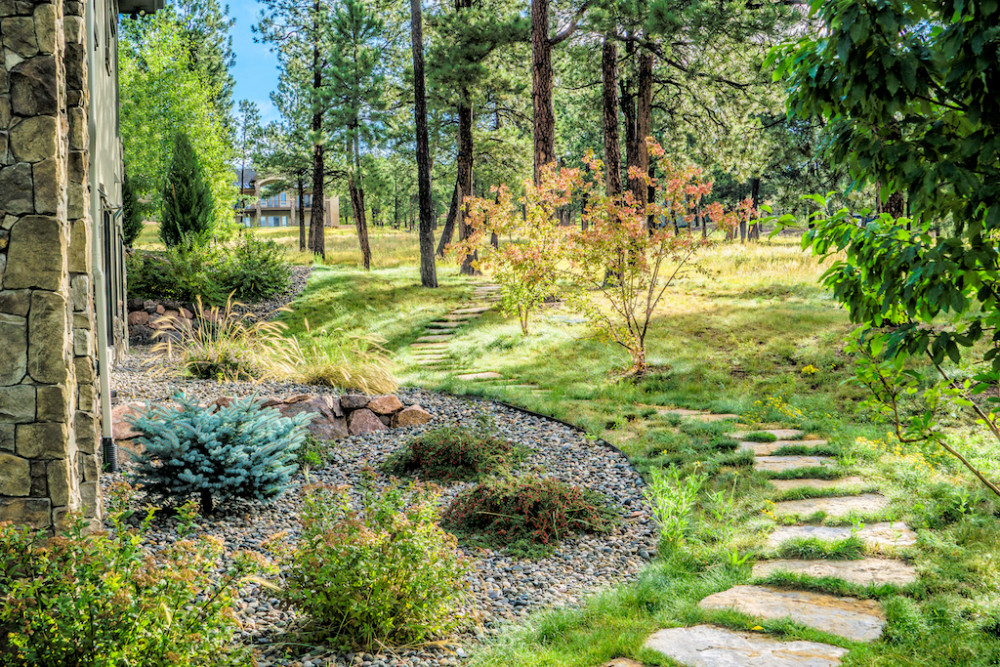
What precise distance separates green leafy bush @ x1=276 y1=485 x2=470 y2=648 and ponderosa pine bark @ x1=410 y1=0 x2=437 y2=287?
38.2 feet

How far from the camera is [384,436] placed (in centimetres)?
639

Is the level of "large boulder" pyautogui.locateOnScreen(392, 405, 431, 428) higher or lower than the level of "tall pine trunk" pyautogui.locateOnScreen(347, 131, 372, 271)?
lower

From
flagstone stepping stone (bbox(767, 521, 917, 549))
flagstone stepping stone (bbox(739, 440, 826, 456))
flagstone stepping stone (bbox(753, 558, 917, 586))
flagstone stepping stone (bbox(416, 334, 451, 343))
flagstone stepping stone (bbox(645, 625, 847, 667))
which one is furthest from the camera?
flagstone stepping stone (bbox(416, 334, 451, 343))

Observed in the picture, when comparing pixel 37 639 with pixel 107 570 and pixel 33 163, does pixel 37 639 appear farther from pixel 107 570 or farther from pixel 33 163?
pixel 33 163

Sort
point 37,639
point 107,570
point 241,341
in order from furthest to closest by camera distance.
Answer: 1. point 241,341
2. point 107,570
3. point 37,639

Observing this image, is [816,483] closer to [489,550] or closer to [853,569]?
[853,569]

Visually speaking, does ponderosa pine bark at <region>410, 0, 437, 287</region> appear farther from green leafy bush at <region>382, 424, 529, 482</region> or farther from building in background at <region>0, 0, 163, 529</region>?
building in background at <region>0, 0, 163, 529</region>

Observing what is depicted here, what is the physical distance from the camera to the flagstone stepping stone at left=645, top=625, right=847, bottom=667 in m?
2.69

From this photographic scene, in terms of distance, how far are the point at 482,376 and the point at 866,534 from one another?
5.39 metres

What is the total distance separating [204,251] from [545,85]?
7.22 metres

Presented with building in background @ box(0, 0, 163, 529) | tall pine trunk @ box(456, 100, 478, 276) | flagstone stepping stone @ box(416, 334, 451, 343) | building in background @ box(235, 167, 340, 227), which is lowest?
flagstone stepping stone @ box(416, 334, 451, 343)

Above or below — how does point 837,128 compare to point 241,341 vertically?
above

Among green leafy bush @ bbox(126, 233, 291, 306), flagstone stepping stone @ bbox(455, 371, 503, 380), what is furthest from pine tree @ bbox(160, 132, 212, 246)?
flagstone stepping stone @ bbox(455, 371, 503, 380)

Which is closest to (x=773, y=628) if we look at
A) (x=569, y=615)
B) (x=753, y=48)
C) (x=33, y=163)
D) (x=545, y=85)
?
(x=569, y=615)
